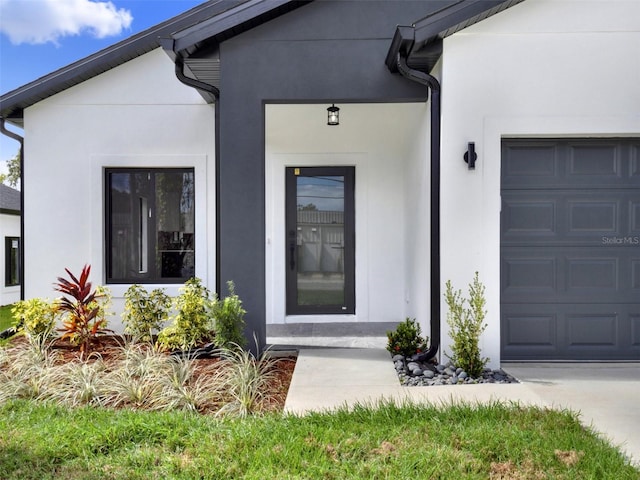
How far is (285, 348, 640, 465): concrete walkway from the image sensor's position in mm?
3662

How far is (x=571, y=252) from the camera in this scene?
17.3 feet

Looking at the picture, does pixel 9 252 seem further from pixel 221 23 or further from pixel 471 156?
pixel 471 156

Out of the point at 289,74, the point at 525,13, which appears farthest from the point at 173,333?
the point at 525,13

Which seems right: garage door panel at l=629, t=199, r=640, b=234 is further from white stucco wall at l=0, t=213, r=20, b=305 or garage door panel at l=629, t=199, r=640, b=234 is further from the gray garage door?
white stucco wall at l=0, t=213, r=20, b=305

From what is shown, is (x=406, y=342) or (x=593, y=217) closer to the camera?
(x=593, y=217)

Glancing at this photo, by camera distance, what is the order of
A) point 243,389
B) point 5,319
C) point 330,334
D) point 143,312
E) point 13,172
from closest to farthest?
point 243,389 < point 143,312 < point 330,334 < point 5,319 < point 13,172

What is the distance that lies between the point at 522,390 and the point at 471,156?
225cm

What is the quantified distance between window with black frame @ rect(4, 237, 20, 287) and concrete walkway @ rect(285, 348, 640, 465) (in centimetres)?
1010

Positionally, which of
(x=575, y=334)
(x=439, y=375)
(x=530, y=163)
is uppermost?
(x=530, y=163)

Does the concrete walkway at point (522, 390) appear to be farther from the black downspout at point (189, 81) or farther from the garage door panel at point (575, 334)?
the black downspout at point (189, 81)

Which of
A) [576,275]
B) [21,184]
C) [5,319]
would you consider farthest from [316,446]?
[5,319]

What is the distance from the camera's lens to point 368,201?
24.7 feet

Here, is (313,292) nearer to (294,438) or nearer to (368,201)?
(368,201)

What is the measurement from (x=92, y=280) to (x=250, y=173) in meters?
3.30
